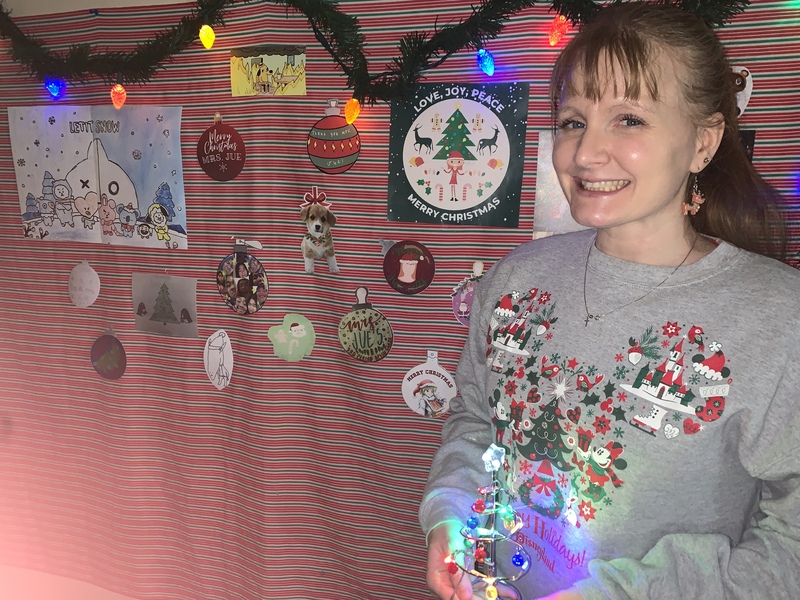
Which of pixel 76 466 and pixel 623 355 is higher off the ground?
pixel 623 355

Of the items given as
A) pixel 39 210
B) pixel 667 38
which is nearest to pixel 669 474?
pixel 667 38

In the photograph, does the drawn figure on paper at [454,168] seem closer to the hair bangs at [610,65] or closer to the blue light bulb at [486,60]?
the blue light bulb at [486,60]

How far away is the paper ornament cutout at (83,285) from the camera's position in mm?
1860

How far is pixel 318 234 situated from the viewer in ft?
5.17

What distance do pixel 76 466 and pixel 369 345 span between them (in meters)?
1.24

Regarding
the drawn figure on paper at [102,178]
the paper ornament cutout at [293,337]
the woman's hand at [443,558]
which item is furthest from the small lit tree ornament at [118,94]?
the woman's hand at [443,558]

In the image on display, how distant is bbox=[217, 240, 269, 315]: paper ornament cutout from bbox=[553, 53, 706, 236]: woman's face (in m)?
0.98

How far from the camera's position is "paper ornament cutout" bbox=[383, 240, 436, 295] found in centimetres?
150

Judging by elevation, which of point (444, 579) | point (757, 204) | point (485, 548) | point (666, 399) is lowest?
point (444, 579)

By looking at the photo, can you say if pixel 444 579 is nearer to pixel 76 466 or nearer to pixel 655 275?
pixel 655 275

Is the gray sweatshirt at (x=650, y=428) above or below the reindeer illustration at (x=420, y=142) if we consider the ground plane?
below

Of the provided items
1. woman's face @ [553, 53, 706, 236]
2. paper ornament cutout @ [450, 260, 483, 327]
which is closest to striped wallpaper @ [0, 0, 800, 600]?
paper ornament cutout @ [450, 260, 483, 327]

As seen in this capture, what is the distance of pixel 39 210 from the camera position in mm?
1869

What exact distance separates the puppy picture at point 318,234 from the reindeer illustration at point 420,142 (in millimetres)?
291
